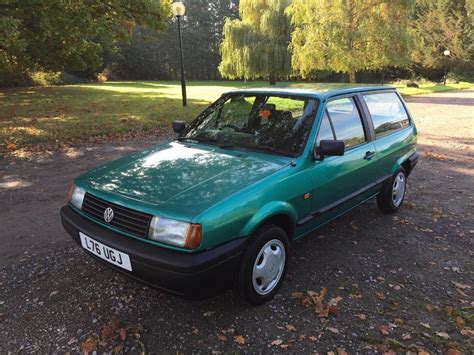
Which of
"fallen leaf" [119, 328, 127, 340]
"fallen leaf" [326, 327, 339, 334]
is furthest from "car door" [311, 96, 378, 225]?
"fallen leaf" [119, 328, 127, 340]

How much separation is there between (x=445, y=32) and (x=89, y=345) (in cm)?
5405

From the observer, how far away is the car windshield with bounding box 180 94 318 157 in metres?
3.46

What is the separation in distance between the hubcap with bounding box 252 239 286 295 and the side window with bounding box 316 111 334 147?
1.05 m

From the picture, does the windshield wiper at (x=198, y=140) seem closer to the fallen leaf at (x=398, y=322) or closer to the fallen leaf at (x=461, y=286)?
the fallen leaf at (x=398, y=322)

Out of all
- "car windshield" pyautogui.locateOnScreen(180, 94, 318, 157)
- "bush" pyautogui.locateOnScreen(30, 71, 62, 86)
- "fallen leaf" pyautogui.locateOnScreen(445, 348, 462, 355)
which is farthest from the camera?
"bush" pyautogui.locateOnScreen(30, 71, 62, 86)

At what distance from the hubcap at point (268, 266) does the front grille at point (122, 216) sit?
2.89ft

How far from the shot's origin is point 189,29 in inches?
2530

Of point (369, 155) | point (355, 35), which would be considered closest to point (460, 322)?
point (369, 155)

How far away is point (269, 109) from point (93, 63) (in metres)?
18.3

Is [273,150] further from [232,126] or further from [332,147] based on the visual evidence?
[232,126]

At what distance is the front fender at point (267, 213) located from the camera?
2752 millimetres

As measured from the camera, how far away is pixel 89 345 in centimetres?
264

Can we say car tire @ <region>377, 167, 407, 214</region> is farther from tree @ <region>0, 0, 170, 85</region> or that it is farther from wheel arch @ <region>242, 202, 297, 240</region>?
tree @ <region>0, 0, 170, 85</region>

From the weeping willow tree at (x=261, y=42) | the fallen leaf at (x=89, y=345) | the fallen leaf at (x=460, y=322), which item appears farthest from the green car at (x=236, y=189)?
the weeping willow tree at (x=261, y=42)
